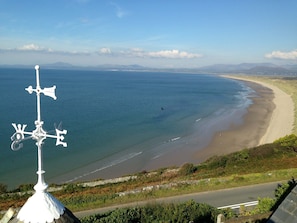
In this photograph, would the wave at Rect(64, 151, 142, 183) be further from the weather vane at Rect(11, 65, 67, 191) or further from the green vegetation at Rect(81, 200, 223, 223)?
the weather vane at Rect(11, 65, 67, 191)

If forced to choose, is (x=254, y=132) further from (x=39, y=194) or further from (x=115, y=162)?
(x=39, y=194)

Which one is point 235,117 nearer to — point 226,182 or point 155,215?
point 226,182

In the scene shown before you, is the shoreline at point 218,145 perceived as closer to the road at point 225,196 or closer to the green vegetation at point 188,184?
the green vegetation at point 188,184

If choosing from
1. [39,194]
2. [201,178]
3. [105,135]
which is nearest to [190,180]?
[201,178]

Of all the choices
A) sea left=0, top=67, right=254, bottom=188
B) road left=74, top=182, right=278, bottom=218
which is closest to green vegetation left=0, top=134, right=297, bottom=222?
road left=74, top=182, right=278, bottom=218

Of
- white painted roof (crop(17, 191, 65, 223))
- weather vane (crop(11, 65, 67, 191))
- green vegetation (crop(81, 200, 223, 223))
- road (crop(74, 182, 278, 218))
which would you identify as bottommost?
road (crop(74, 182, 278, 218))

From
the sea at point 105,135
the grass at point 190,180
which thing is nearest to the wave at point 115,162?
the sea at point 105,135
